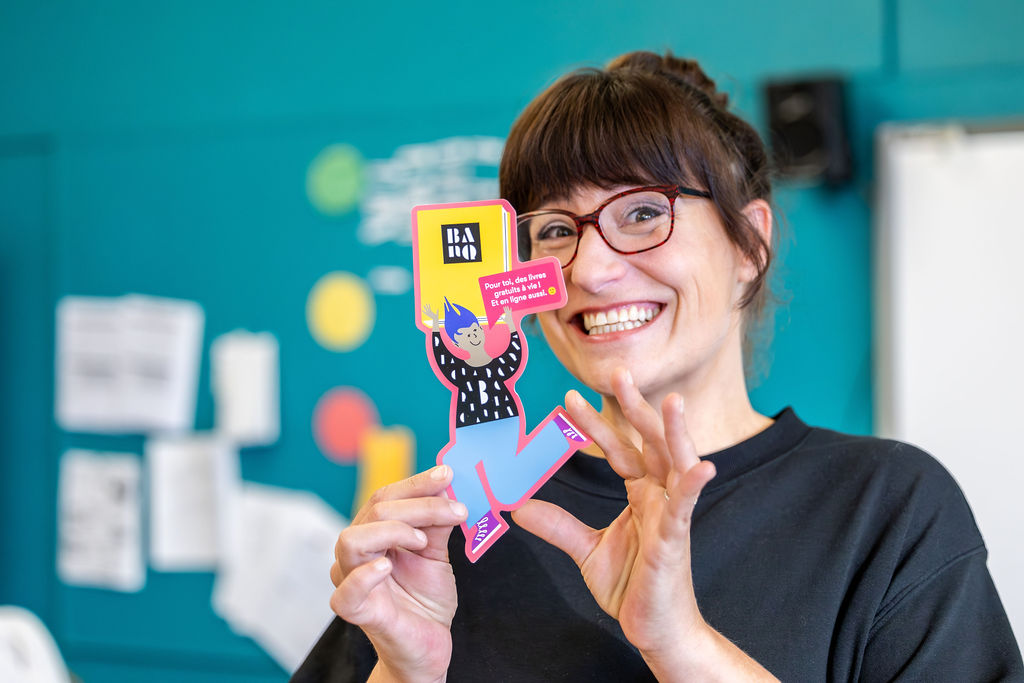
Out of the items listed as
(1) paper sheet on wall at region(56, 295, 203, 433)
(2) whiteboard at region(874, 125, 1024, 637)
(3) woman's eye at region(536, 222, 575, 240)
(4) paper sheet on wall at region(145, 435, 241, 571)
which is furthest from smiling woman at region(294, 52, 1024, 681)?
(1) paper sheet on wall at region(56, 295, 203, 433)

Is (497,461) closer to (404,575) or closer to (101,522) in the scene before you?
(404,575)

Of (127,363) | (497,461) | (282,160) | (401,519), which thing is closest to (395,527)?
(401,519)

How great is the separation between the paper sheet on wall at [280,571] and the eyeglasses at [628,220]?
4.44 ft

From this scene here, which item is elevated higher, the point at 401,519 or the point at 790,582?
the point at 401,519

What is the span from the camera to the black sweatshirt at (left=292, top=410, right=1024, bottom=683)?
0.93 meters

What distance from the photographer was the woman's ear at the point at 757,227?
3.71 ft

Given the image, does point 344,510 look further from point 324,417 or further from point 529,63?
point 529,63

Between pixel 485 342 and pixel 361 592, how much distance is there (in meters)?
0.26

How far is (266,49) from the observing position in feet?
7.56

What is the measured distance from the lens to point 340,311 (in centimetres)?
223

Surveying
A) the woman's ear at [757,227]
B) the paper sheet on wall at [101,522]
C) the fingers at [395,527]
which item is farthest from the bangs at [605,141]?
the paper sheet on wall at [101,522]

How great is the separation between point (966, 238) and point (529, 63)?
0.95 meters

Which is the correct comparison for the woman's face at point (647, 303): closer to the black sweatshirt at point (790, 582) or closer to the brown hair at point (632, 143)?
the brown hair at point (632, 143)

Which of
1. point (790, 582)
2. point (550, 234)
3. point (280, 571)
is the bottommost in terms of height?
point (280, 571)
